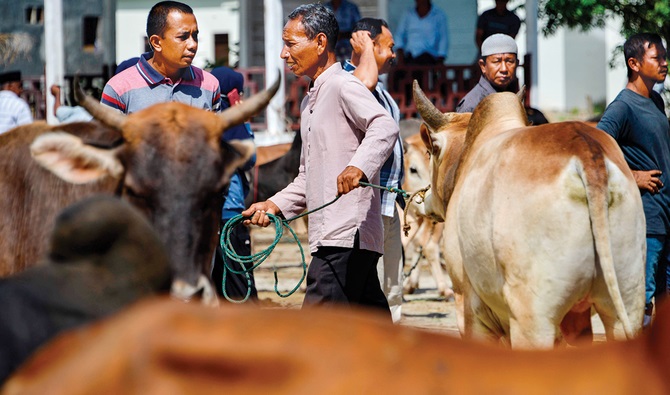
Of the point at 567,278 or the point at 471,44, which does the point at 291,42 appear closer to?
the point at 567,278

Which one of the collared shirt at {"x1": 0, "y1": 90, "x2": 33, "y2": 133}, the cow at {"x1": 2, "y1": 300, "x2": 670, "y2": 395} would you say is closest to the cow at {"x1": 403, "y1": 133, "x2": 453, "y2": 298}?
the collared shirt at {"x1": 0, "y1": 90, "x2": 33, "y2": 133}

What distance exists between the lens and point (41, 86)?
1728cm

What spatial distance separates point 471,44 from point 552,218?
14545mm

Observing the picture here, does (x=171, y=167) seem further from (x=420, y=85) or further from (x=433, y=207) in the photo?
(x=420, y=85)

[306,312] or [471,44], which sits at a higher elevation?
[471,44]

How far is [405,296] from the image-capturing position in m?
11.1

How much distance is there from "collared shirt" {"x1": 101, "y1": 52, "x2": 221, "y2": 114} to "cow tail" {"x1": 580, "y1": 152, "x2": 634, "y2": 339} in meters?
1.88

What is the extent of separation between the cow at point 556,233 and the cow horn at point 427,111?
127cm

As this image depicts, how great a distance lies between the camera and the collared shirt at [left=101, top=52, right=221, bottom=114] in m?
5.33

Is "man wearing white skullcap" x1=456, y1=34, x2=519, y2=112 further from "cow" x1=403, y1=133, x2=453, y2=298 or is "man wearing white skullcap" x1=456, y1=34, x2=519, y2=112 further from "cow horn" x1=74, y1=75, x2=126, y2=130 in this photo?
"cow horn" x1=74, y1=75, x2=126, y2=130

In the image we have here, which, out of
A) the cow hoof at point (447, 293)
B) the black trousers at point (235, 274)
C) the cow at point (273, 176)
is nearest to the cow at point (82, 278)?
the black trousers at point (235, 274)

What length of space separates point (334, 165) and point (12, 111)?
6.65 m

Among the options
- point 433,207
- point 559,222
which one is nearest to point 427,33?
point 433,207

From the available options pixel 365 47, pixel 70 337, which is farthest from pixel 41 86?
pixel 70 337
